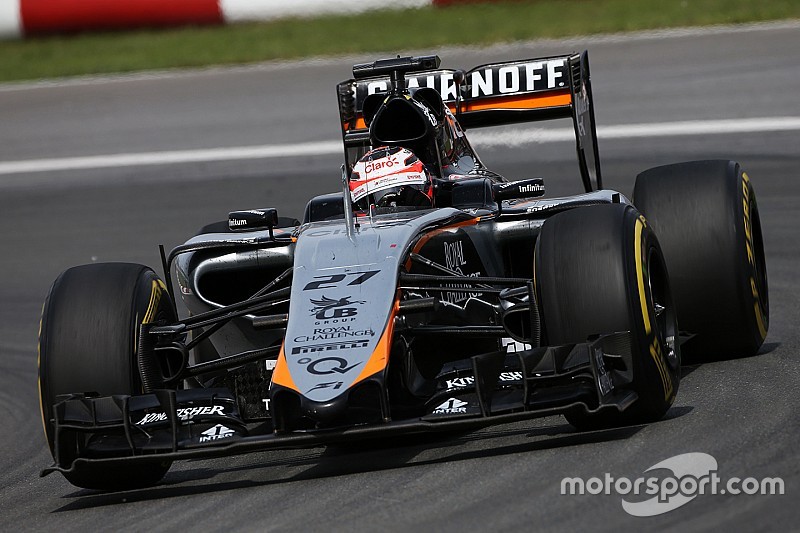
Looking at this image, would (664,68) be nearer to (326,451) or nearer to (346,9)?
(346,9)

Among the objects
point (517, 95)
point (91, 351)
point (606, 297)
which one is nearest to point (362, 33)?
point (517, 95)

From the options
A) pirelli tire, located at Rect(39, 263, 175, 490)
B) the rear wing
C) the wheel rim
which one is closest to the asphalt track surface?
pirelli tire, located at Rect(39, 263, 175, 490)

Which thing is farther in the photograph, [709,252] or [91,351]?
[709,252]

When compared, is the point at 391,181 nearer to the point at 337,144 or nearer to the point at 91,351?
the point at 91,351

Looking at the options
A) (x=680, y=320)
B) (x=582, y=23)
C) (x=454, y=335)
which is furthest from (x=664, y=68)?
(x=454, y=335)

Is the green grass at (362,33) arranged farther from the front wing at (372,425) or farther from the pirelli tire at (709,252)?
the front wing at (372,425)

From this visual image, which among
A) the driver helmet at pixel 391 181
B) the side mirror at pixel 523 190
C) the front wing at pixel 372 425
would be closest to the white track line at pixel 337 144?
the driver helmet at pixel 391 181

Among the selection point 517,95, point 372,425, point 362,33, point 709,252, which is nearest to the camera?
point 372,425

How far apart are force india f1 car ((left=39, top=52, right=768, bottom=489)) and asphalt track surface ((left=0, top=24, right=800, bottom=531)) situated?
0.77 feet

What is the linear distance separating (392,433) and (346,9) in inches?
530

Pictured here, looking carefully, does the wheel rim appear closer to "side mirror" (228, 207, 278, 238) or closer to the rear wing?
"side mirror" (228, 207, 278, 238)

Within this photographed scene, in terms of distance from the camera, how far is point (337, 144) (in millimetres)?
15375

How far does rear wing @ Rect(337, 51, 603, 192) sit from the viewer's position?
9695 mm

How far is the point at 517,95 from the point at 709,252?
284 centimetres
